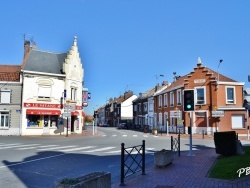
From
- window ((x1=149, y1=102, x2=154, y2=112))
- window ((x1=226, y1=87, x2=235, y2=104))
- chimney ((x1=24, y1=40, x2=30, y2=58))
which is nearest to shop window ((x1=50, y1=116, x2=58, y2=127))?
chimney ((x1=24, y1=40, x2=30, y2=58))

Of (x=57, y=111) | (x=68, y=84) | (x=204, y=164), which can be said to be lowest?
(x=204, y=164)

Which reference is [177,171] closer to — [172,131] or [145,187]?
[145,187]

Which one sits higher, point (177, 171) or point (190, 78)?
point (190, 78)

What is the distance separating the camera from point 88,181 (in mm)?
5965

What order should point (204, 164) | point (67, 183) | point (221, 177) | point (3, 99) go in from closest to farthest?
point (67, 183) < point (221, 177) < point (204, 164) < point (3, 99)

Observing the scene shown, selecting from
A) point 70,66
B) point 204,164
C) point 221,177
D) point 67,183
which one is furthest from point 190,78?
point 67,183

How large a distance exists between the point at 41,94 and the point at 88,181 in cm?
3278

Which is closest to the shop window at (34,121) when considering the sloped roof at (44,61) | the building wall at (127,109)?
the sloped roof at (44,61)

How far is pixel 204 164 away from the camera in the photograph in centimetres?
1278

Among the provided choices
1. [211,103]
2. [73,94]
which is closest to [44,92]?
[73,94]

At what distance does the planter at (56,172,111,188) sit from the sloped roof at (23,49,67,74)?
32.6 meters

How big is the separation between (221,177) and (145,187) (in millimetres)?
2715

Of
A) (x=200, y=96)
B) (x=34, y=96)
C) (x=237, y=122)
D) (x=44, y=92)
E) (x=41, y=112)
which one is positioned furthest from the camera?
(x=200, y=96)

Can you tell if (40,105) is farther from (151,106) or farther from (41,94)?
(151,106)
